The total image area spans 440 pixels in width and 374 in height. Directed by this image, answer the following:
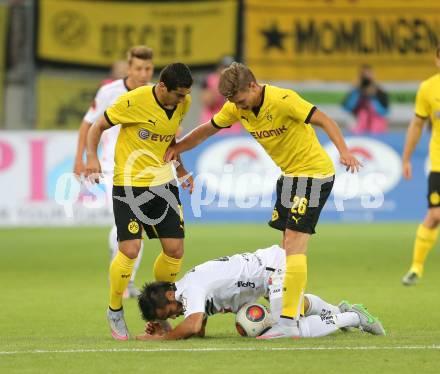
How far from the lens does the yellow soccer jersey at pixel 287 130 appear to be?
881 centimetres

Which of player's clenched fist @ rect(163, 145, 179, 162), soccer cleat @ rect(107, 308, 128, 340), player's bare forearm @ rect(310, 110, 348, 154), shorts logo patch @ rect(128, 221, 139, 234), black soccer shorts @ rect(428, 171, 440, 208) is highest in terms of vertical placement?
player's bare forearm @ rect(310, 110, 348, 154)

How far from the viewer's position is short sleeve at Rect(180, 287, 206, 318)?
8.48 metres

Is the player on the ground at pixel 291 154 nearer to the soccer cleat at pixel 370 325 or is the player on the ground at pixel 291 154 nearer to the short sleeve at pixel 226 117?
the short sleeve at pixel 226 117

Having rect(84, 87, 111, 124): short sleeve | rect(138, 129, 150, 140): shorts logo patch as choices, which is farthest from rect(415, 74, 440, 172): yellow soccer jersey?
rect(138, 129, 150, 140): shorts logo patch

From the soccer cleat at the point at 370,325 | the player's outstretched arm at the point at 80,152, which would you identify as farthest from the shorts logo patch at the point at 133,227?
the player's outstretched arm at the point at 80,152

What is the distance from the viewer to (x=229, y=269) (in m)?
8.90

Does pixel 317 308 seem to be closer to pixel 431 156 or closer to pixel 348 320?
pixel 348 320

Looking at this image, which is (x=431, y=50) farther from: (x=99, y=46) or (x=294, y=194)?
(x=294, y=194)

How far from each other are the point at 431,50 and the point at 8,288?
13.6 metres

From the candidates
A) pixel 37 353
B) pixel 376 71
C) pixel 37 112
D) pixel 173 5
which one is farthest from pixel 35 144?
pixel 37 353

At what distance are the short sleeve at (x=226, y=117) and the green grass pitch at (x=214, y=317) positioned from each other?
61.3 inches

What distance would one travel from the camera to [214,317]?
10.2 m

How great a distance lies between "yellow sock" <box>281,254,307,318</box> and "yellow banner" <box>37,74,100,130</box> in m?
14.2

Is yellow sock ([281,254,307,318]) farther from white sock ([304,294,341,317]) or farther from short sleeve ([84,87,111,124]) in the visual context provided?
short sleeve ([84,87,111,124])
